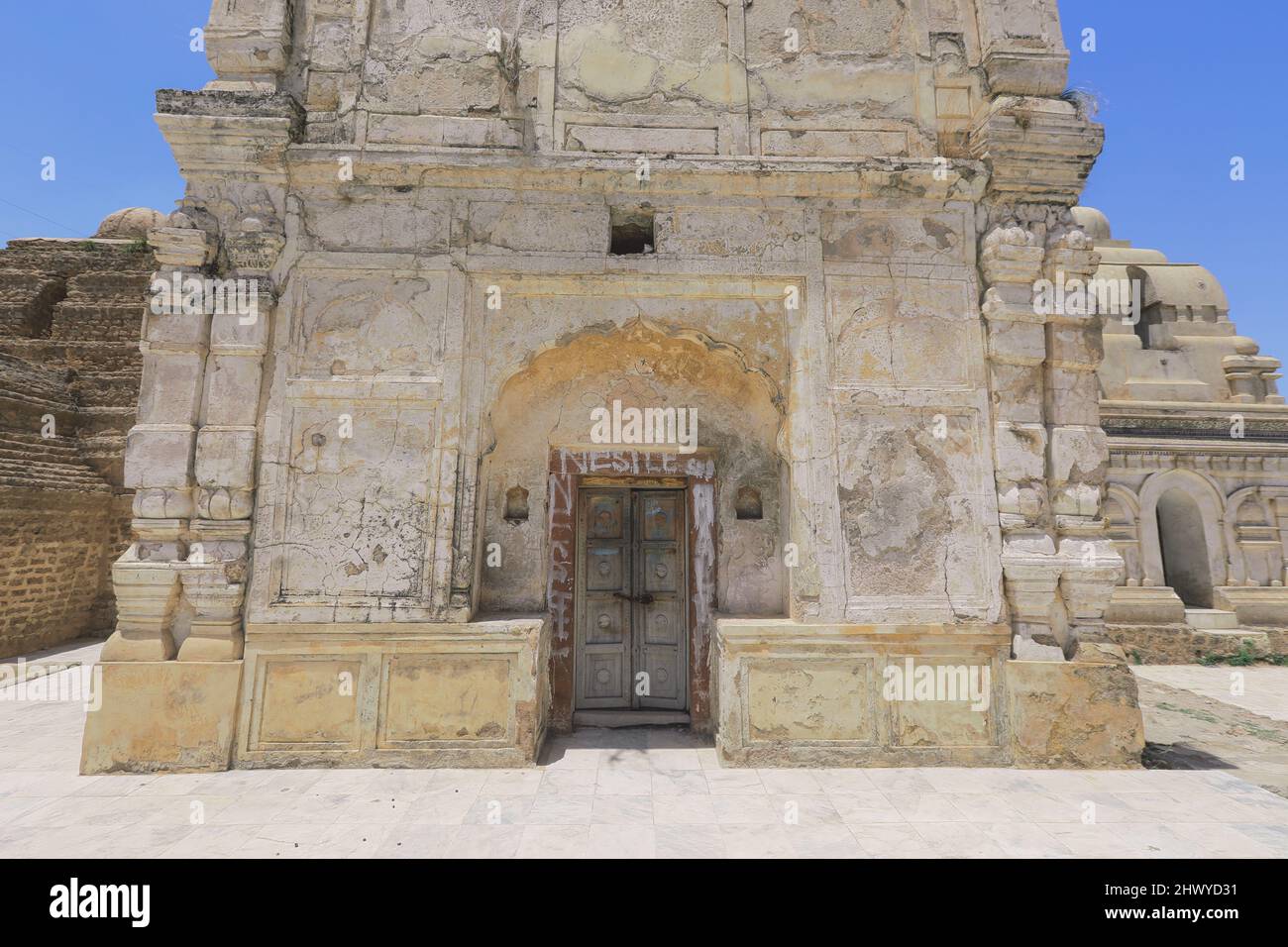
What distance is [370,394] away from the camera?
4516mm

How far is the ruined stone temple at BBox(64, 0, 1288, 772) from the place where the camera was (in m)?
4.31

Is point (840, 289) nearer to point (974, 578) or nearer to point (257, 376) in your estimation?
point (974, 578)

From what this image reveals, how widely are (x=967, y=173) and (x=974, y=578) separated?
10.0 ft

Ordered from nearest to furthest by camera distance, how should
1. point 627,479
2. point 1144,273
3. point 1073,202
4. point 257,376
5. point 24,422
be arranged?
point 257,376 < point 1073,202 < point 627,479 < point 24,422 < point 1144,273

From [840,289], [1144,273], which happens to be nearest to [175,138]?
[840,289]

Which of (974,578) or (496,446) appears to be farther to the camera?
(496,446)

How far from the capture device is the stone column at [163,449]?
421cm

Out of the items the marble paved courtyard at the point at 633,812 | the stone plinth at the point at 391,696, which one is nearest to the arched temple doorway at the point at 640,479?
the stone plinth at the point at 391,696

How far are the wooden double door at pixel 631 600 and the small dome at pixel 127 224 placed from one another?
56.8 ft

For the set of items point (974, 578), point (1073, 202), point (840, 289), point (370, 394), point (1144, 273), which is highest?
point (1144, 273)

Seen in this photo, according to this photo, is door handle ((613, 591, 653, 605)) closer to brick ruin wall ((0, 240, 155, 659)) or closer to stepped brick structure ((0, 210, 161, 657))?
stepped brick structure ((0, 210, 161, 657))

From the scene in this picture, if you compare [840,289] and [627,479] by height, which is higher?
[840,289]

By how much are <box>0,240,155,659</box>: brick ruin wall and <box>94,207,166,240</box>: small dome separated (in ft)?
7.56

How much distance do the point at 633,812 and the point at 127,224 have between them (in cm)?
2011
